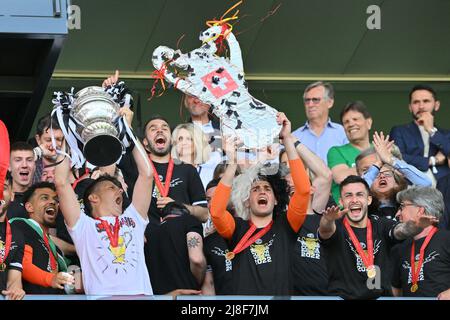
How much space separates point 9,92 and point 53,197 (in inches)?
54.5

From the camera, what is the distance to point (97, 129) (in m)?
8.84

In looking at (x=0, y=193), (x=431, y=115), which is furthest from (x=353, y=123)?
(x=0, y=193)

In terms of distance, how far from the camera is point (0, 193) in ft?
28.7

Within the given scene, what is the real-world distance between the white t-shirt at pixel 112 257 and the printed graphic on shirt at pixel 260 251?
723 mm

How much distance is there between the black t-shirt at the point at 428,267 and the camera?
9.92 meters

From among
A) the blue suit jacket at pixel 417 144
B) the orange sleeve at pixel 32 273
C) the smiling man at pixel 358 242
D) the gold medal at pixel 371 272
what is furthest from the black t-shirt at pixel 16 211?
the blue suit jacket at pixel 417 144

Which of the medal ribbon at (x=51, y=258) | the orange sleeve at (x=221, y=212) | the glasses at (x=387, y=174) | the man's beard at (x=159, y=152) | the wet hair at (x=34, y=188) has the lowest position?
the medal ribbon at (x=51, y=258)

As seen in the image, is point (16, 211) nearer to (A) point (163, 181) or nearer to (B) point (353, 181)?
(A) point (163, 181)

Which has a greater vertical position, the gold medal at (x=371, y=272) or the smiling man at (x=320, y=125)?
the smiling man at (x=320, y=125)

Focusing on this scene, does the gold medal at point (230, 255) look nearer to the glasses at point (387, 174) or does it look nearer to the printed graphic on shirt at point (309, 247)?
the printed graphic on shirt at point (309, 247)

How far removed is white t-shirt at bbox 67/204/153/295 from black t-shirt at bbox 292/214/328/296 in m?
1.02


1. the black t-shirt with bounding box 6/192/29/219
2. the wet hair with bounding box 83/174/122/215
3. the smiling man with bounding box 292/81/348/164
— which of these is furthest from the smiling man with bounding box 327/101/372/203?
the black t-shirt with bounding box 6/192/29/219

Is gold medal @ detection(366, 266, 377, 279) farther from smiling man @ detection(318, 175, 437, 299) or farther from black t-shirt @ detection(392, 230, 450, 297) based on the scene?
black t-shirt @ detection(392, 230, 450, 297)
